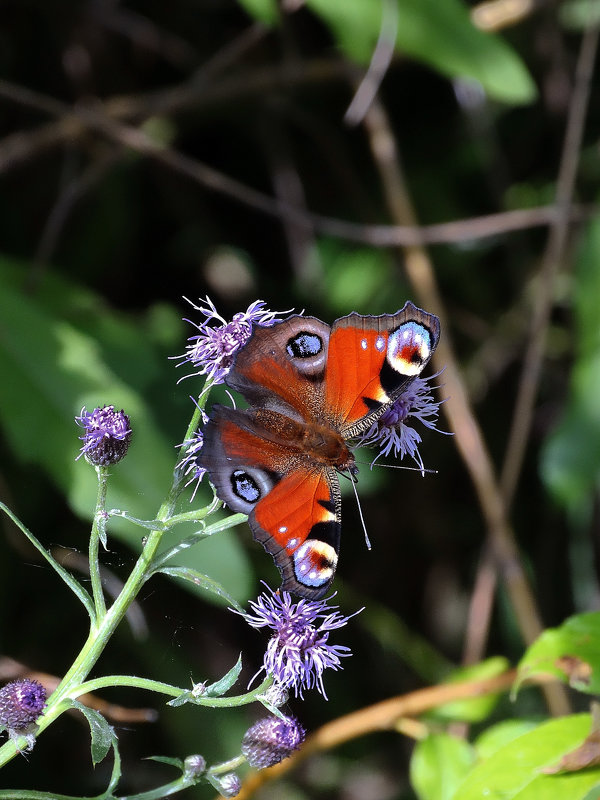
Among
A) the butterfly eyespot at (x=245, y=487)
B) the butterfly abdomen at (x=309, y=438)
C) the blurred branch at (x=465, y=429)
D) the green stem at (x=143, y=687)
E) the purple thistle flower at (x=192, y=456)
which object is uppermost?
the blurred branch at (x=465, y=429)

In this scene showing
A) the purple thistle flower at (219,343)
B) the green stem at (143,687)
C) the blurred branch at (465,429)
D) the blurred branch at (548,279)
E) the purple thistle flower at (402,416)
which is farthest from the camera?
the blurred branch at (548,279)

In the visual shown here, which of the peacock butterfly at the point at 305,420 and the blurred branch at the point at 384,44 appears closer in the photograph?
the peacock butterfly at the point at 305,420

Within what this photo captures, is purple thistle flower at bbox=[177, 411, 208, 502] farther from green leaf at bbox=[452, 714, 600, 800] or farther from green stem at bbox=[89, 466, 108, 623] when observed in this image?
green leaf at bbox=[452, 714, 600, 800]

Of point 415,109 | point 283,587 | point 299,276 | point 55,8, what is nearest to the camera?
point 283,587

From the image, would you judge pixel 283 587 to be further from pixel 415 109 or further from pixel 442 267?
pixel 415 109

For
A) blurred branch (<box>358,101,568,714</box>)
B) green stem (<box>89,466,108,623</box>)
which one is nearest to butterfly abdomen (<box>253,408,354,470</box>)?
green stem (<box>89,466,108,623</box>)

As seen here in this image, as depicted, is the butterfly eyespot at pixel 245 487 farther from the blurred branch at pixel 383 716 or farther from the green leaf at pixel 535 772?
the blurred branch at pixel 383 716

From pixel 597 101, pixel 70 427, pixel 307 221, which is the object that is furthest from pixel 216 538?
pixel 597 101

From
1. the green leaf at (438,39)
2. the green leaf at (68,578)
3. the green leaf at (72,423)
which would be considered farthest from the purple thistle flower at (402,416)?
the green leaf at (438,39)
